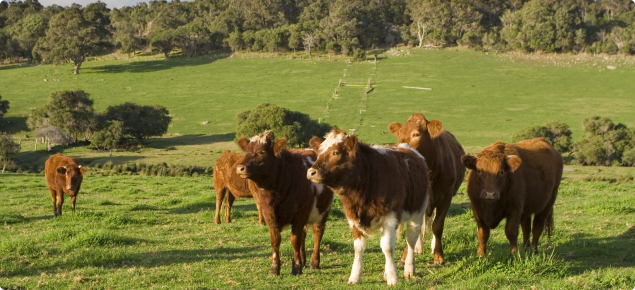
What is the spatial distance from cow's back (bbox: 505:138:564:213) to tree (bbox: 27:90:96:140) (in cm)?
4664

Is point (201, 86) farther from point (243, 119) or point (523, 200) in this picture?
point (523, 200)

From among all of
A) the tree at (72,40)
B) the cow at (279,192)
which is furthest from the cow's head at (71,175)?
the tree at (72,40)

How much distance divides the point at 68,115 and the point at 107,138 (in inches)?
195

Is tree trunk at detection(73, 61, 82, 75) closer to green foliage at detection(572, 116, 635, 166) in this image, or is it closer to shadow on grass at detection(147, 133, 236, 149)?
shadow on grass at detection(147, 133, 236, 149)

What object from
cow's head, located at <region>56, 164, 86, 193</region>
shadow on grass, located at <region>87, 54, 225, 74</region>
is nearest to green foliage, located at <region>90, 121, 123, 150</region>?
cow's head, located at <region>56, 164, 86, 193</region>

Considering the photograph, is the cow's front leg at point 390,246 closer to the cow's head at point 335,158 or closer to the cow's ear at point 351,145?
the cow's head at point 335,158

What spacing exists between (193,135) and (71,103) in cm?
1182

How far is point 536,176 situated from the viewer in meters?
9.48

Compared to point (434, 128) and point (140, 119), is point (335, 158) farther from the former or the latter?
point (140, 119)

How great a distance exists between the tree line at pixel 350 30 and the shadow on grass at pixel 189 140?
42.8 m

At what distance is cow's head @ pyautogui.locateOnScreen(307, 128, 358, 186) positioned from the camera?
7.33 m

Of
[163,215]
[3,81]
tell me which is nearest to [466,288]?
[163,215]

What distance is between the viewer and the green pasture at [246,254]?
764 cm

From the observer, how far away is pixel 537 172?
9.54m
